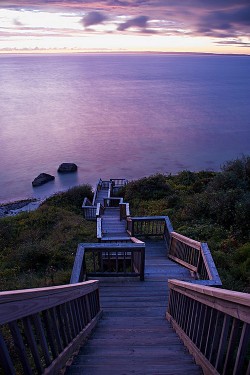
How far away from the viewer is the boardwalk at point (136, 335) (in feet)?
11.9

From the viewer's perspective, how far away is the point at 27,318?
221 centimetres

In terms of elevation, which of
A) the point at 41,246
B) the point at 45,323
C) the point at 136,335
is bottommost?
the point at 41,246

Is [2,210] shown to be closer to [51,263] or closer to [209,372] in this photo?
[51,263]

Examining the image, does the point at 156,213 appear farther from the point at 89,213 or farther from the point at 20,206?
the point at 20,206

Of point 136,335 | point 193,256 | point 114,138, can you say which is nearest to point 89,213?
point 193,256

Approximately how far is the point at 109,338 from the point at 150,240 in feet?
22.6

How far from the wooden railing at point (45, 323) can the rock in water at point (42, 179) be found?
31.8 meters

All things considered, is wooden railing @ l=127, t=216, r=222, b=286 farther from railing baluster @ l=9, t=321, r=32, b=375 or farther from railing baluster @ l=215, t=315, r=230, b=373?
railing baluster @ l=9, t=321, r=32, b=375

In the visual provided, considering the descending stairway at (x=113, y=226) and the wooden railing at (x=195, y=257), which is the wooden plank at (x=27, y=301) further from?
the descending stairway at (x=113, y=226)

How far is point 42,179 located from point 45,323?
3486 centimetres

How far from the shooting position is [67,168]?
40.1 meters

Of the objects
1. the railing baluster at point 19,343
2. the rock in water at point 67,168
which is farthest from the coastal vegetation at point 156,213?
the rock in water at point 67,168

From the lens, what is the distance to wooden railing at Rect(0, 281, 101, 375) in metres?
1.94

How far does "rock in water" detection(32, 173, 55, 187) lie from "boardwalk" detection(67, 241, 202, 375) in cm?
2864
